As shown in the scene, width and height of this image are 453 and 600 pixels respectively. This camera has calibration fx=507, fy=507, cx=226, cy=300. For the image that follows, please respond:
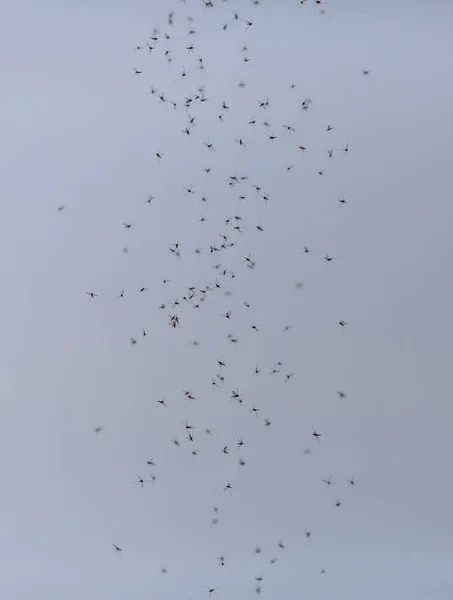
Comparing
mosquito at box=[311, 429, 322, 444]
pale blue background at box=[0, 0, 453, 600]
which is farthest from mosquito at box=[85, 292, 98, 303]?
mosquito at box=[311, 429, 322, 444]

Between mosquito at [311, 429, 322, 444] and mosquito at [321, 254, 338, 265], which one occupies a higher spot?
mosquito at [321, 254, 338, 265]

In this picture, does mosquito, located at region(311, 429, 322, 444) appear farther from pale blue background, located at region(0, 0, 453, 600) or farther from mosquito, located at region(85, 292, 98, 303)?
mosquito, located at region(85, 292, 98, 303)

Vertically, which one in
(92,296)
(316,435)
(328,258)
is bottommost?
(316,435)

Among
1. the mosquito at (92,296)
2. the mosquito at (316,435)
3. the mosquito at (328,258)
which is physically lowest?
the mosquito at (316,435)

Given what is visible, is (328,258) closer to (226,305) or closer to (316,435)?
(226,305)

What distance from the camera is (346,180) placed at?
8.11ft

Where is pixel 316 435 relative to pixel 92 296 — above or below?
below

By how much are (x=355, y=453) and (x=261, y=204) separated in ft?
4.25

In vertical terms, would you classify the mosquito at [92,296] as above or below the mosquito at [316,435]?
above

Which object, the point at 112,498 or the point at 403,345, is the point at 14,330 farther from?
the point at 403,345

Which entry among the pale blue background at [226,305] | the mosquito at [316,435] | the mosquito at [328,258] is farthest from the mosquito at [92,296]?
the mosquito at [316,435]

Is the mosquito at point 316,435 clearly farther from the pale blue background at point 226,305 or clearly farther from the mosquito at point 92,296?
the mosquito at point 92,296

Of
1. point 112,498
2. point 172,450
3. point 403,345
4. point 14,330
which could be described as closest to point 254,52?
point 403,345

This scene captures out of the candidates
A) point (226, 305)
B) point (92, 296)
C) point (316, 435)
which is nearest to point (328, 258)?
point (226, 305)
